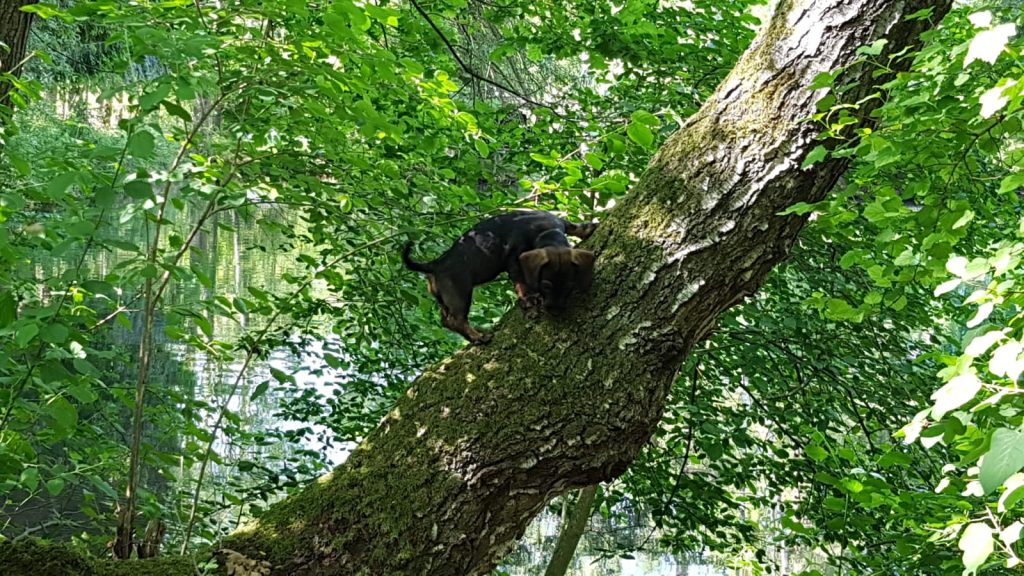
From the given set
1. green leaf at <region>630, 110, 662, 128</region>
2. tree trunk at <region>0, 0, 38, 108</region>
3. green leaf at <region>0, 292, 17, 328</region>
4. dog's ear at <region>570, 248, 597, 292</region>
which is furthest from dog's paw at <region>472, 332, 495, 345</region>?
tree trunk at <region>0, 0, 38, 108</region>

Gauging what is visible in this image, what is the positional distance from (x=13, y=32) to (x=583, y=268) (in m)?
2.89

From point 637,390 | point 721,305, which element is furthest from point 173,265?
point 721,305

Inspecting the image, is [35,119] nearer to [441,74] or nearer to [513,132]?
[513,132]

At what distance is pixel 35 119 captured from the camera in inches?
617

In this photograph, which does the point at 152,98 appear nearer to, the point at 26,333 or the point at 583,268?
the point at 26,333

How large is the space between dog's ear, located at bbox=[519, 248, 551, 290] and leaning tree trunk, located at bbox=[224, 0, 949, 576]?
15 centimetres

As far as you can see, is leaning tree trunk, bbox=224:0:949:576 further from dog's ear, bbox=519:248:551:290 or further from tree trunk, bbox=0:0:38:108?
tree trunk, bbox=0:0:38:108

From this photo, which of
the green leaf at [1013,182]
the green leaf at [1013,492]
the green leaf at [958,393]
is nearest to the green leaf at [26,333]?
the green leaf at [958,393]

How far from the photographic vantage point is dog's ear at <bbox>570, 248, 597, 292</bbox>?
278 cm

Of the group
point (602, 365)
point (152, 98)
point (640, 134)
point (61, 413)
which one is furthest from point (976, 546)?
point (61, 413)

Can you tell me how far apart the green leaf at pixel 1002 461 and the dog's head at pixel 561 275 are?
5.21ft

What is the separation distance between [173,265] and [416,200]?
2044 mm

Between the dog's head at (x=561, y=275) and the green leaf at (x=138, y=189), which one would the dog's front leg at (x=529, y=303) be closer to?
the dog's head at (x=561, y=275)

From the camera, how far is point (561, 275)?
276 cm
